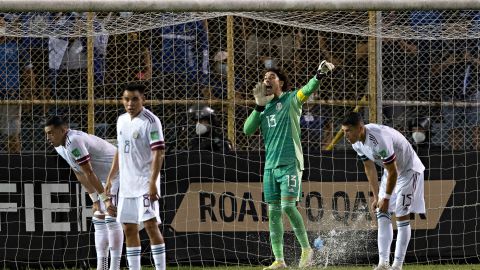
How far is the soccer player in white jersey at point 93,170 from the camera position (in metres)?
10.6

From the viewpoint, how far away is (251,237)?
41.8 feet

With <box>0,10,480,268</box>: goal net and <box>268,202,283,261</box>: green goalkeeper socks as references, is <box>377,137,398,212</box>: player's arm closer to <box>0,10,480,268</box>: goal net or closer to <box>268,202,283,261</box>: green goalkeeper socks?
<box>268,202,283,261</box>: green goalkeeper socks

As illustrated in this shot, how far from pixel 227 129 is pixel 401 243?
2.85 meters

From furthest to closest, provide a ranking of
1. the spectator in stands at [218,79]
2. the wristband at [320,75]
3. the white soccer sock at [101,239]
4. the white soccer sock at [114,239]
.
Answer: the spectator in stands at [218,79] → the white soccer sock at [101,239] → the white soccer sock at [114,239] → the wristband at [320,75]

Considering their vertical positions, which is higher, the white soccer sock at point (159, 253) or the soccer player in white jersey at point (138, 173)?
the soccer player in white jersey at point (138, 173)

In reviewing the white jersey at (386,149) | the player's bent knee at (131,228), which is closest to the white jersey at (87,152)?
the player's bent knee at (131,228)

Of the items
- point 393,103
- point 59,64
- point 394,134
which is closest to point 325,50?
point 393,103

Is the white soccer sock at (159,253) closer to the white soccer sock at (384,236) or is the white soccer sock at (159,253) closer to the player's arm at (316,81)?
the player's arm at (316,81)

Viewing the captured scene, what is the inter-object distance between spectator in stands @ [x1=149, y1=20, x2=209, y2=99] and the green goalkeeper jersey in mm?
1619

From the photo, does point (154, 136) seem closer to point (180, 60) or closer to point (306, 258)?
point (306, 258)

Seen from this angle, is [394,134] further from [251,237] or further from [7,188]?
[7,188]

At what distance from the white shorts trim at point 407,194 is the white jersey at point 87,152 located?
279 centimetres

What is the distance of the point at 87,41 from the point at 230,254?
116 inches

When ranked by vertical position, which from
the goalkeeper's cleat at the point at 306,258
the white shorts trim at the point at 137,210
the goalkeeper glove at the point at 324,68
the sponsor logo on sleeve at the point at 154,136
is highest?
the goalkeeper glove at the point at 324,68
